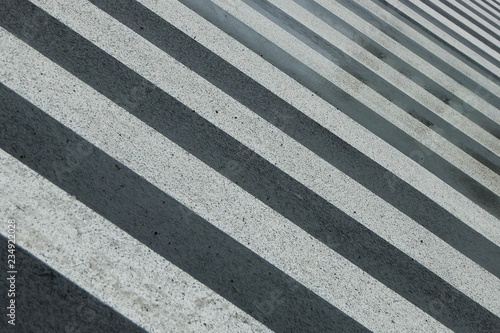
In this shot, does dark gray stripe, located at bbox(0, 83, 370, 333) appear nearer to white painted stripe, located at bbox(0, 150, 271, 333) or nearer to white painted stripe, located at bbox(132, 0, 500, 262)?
white painted stripe, located at bbox(0, 150, 271, 333)

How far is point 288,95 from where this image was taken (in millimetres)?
4969

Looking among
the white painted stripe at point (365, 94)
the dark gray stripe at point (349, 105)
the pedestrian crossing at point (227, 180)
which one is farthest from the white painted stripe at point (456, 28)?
the dark gray stripe at point (349, 105)

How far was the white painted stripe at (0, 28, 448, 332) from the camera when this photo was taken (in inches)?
Answer: 139

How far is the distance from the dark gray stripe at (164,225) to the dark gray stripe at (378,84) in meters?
2.98

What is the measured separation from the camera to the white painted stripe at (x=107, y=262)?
2.92 meters

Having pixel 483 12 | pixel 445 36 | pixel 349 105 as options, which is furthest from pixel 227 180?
pixel 483 12

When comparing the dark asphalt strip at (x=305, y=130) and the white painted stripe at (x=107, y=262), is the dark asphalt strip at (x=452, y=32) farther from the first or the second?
the white painted stripe at (x=107, y=262)

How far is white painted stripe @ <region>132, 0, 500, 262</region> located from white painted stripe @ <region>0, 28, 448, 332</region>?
138 cm

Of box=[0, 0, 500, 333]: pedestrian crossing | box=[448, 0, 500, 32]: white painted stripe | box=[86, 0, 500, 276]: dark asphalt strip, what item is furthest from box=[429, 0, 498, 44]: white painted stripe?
box=[86, 0, 500, 276]: dark asphalt strip

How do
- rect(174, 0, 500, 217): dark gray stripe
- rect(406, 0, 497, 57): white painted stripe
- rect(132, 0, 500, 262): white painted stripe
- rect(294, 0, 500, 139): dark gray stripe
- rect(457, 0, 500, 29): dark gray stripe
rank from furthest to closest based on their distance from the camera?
rect(457, 0, 500, 29): dark gray stripe
rect(406, 0, 497, 57): white painted stripe
rect(294, 0, 500, 139): dark gray stripe
rect(174, 0, 500, 217): dark gray stripe
rect(132, 0, 500, 262): white painted stripe

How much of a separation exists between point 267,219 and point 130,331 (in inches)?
51.8

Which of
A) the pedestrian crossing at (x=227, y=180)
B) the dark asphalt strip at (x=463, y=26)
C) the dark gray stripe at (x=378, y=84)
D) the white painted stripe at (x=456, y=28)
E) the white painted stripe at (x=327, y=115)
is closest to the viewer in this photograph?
the pedestrian crossing at (x=227, y=180)

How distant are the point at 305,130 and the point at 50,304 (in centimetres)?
271

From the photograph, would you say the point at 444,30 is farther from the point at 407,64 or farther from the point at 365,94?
the point at 365,94
